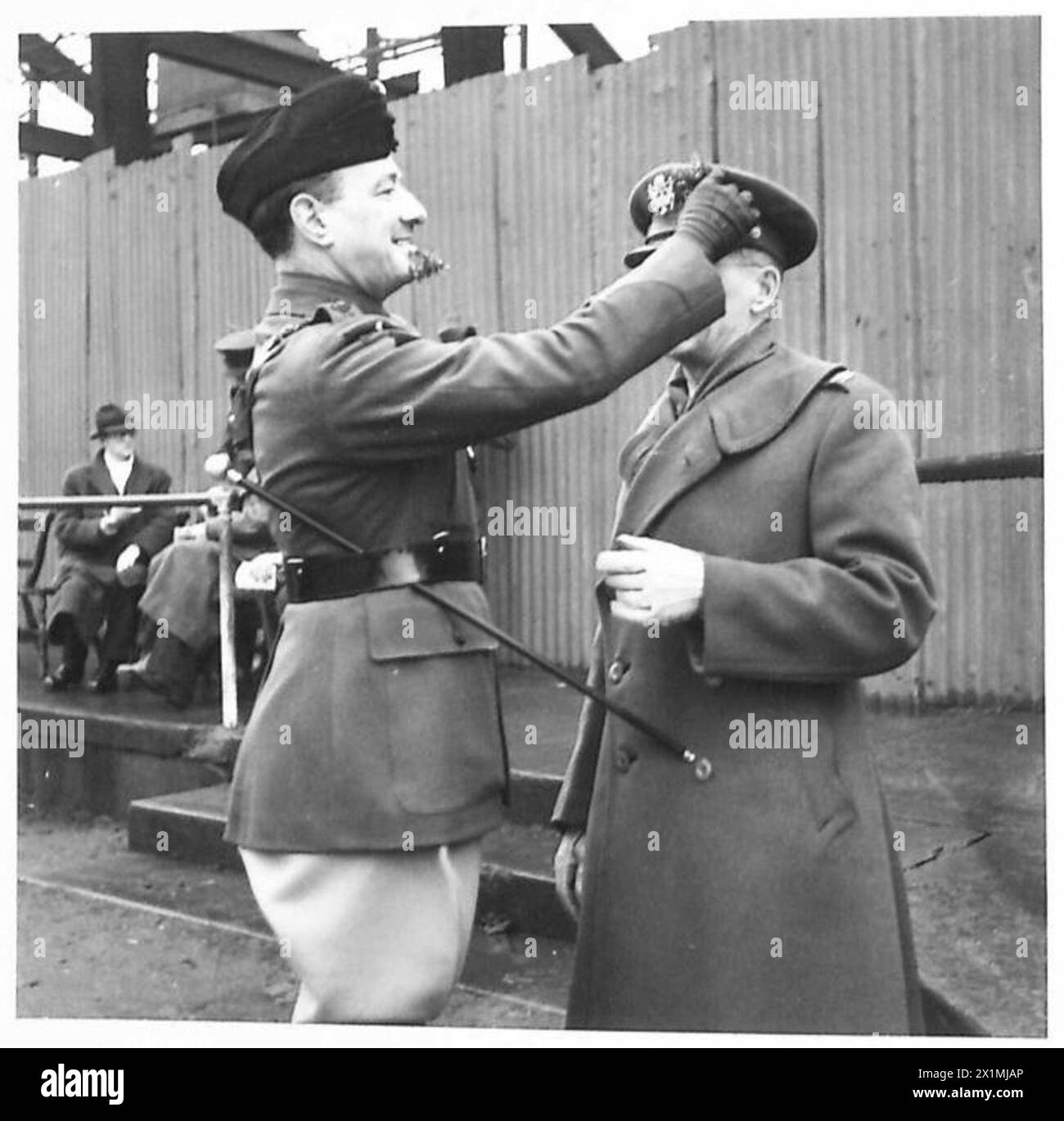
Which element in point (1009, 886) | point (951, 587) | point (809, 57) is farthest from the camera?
point (951, 587)

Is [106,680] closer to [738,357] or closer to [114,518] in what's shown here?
[114,518]

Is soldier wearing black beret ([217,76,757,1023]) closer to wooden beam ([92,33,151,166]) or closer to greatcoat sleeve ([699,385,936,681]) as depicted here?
greatcoat sleeve ([699,385,936,681])

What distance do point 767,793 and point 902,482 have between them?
19.1 inches

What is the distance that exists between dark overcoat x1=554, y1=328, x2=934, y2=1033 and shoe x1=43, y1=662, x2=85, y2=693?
3.25 metres

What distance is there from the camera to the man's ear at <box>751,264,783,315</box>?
192 centimetres

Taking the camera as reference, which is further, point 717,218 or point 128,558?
point 128,558

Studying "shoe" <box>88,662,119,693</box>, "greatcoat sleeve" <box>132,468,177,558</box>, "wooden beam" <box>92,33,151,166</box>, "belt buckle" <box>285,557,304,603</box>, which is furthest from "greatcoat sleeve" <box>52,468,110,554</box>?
"belt buckle" <box>285,557,304,603</box>

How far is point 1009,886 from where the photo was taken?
2.42m

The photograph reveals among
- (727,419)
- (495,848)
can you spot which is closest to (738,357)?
(727,419)

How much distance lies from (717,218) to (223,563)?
8.07ft

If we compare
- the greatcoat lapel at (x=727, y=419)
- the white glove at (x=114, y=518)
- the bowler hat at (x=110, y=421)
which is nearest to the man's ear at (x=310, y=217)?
the greatcoat lapel at (x=727, y=419)

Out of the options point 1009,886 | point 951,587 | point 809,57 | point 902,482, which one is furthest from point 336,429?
point 951,587

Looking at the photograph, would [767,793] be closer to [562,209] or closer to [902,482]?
[902,482]

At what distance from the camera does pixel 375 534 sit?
1866mm
